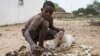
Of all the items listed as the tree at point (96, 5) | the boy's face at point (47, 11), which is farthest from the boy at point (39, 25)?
the tree at point (96, 5)

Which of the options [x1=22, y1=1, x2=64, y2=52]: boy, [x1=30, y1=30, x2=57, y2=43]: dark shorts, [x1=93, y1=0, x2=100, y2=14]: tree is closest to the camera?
[x1=22, y1=1, x2=64, y2=52]: boy

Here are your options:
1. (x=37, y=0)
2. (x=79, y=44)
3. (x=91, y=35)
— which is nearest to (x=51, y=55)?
(x=79, y=44)

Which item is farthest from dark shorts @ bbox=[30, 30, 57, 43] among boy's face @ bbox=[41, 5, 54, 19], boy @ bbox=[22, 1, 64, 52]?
boy's face @ bbox=[41, 5, 54, 19]

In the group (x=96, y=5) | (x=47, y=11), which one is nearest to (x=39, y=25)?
(x=47, y=11)

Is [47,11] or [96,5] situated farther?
[96,5]

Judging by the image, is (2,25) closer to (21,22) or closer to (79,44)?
(21,22)

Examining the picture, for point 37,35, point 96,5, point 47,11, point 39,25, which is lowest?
point 96,5

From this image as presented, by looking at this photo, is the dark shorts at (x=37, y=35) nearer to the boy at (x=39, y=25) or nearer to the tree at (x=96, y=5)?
the boy at (x=39, y=25)

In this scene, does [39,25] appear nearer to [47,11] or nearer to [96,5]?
[47,11]

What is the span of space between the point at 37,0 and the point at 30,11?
31.0 inches

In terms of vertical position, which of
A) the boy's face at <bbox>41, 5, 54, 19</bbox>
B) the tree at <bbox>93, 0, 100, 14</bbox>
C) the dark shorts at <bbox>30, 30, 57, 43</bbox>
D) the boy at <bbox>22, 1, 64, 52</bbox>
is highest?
the boy's face at <bbox>41, 5, 54, 19</bbox>

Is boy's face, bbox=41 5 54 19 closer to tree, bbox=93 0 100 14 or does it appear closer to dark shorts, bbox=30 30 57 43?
dark shorts, bbox=30 30 57 43

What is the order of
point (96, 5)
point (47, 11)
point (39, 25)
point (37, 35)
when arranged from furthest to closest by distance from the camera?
point (96, 5), point (37, 35), point (39, 25), point (47, 11)

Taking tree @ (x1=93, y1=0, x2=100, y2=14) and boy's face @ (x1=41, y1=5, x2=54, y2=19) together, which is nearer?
boy's face @ (x1=41, y1=5, x2=54, y2=19)
